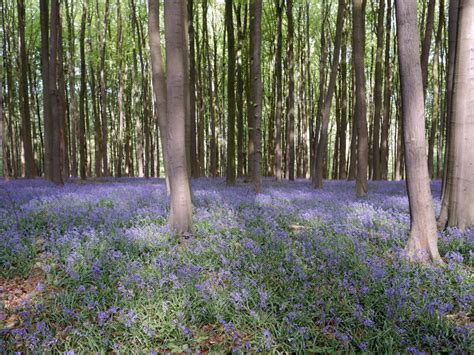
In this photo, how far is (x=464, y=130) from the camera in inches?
240

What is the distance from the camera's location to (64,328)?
3676 millimetres

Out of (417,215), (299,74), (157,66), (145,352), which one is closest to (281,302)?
(145,352)

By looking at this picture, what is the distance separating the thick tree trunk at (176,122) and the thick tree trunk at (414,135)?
3.89m

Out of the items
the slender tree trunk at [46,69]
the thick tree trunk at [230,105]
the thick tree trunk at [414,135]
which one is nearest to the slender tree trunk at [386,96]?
the thick tree trunk at [230,105]

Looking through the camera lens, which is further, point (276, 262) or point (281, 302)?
point (276, 262)

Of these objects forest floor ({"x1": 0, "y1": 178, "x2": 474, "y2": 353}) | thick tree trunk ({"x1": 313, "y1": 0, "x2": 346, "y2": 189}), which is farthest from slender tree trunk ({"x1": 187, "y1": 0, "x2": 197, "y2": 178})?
forest floor ({"x1": 0, "y1": 178, "x2": 474, "y2": 353})

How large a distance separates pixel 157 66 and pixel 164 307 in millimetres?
7628

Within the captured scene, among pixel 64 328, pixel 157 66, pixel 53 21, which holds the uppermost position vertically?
pixel 53 21

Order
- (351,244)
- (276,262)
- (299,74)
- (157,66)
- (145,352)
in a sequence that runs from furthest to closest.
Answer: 1. (299,74)
2. (157,66)
3. (351,244)
4. (276,262)
5. (145,352)

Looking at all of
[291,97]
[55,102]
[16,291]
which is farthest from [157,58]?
[291,97]

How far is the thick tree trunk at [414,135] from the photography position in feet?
16.4

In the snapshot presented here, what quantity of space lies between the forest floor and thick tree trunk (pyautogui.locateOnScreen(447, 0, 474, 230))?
0.62 metres

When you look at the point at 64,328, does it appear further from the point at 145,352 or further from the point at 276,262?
the point at 276,262

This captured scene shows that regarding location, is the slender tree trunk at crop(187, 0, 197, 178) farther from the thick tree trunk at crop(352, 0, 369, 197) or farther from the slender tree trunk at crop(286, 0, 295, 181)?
the thick tree trunk at crop(352, 0, 369, 197)
